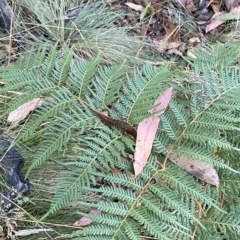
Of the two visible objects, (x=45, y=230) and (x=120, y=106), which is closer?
(x=120, y=106)

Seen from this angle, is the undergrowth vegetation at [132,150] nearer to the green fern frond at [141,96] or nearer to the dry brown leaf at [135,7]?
the green fern frond at [141,96]

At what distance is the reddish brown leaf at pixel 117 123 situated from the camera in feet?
5.68

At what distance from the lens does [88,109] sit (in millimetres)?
1784

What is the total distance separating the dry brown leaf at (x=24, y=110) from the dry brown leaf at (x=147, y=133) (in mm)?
445

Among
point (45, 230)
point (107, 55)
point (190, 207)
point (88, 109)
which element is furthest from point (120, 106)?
point (107, 55)

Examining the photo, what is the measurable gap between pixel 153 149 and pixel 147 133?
8 cm

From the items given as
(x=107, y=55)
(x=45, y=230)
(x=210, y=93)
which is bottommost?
(x=45, y=230)

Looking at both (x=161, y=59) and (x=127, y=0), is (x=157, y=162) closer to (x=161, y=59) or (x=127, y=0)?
(x=161, y=59)

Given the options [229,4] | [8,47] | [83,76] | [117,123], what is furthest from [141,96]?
[229,4]

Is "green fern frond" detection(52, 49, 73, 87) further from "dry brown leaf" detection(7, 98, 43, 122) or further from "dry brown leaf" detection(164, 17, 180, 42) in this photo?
"dry brown leaf" detection(164, 17, 180, 42)

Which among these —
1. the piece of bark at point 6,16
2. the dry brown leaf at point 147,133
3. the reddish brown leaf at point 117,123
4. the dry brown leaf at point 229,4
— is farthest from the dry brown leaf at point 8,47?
the dry brown leaf at point 229,4

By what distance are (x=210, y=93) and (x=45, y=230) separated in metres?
0.82

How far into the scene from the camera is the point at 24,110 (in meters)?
1.99

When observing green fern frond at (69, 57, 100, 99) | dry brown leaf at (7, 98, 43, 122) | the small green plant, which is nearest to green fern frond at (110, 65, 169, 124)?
the small green plant
